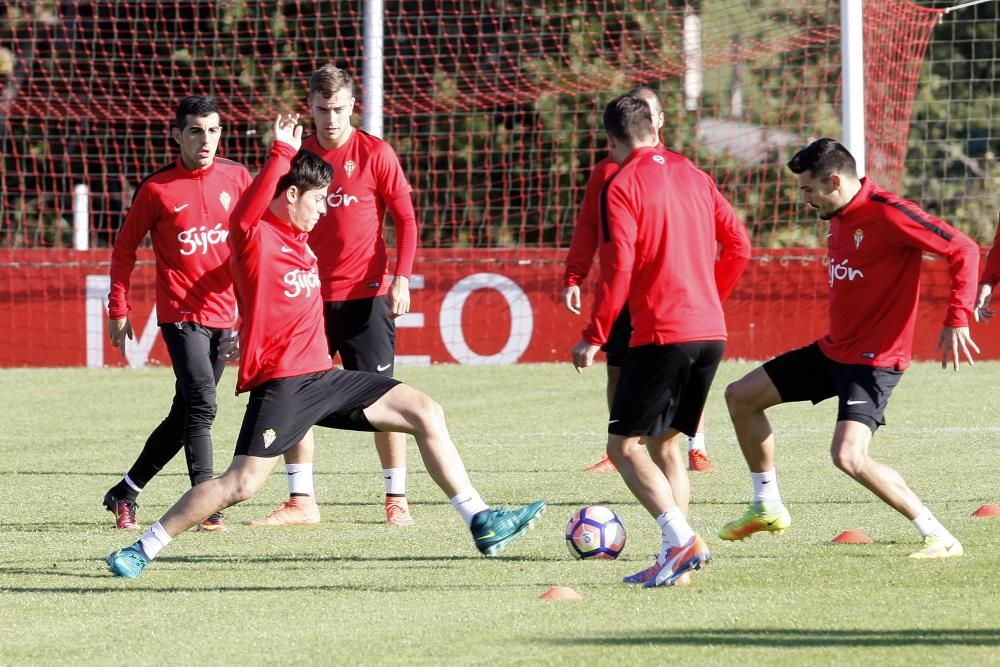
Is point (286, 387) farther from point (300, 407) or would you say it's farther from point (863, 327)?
point (863, 327)

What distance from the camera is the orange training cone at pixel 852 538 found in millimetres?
6941

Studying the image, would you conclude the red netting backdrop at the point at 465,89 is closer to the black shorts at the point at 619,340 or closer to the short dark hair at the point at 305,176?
the black shorts at the point at 619,340

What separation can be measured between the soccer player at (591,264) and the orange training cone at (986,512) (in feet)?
4.44

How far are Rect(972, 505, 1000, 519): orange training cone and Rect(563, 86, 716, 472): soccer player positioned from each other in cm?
135

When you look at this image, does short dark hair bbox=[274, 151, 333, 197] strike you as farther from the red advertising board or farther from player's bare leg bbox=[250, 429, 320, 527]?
the red advertising board

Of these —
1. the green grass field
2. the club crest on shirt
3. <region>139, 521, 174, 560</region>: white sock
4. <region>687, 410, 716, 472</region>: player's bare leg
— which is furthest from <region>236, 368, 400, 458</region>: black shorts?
<region>687, 410, 716, 472</region>: player's bare leg

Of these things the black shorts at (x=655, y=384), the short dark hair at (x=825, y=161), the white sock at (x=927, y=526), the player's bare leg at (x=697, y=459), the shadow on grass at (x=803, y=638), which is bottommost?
the player's bare leg at (x=697, y=459)

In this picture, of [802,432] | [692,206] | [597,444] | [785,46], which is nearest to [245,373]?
[692,206]

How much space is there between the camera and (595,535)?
21.8 ft

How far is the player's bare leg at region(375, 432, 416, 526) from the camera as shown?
7824 mm

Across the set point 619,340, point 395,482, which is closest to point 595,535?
point 395,482

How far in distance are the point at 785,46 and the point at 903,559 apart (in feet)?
41.8

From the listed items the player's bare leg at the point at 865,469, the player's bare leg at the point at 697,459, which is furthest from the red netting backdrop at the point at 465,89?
the player's bare leg at the point at 865,469

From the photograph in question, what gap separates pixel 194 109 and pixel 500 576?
2.83 metres
